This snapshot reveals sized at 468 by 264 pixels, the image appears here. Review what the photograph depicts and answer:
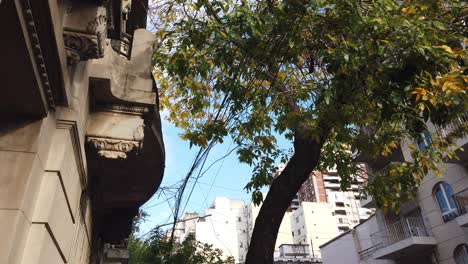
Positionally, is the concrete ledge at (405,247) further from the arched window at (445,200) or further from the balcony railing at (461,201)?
the balcony railing at (461,201)

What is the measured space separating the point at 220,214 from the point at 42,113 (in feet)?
240

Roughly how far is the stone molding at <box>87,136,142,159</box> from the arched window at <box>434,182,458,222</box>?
46.6 feet

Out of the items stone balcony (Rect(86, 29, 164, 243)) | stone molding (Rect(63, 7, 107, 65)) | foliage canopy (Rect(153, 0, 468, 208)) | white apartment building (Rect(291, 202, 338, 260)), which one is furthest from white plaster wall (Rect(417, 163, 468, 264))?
white apartment building (Rect(291, 202, 338, 260))

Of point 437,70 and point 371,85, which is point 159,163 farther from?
point 437,70

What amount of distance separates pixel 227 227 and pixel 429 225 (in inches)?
2412

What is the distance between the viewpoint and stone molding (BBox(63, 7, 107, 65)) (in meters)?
3.30

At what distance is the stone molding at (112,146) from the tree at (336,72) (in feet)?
5.53

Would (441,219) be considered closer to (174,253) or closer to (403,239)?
(403,239)

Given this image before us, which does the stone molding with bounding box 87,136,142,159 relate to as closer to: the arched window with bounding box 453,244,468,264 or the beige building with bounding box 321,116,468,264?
the beige building with bounding box 321,116,468,264

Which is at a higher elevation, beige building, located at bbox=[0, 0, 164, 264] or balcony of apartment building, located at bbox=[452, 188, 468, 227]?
balcony of apartment building, located at bbox=[452, 188, 468, 227]

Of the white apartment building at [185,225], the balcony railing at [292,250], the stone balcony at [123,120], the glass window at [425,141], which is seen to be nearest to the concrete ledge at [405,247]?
the glass window at [425,141]

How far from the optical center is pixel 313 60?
250 inches

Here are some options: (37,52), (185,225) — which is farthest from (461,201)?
(185,225)

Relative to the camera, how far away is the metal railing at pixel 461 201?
14190mm
